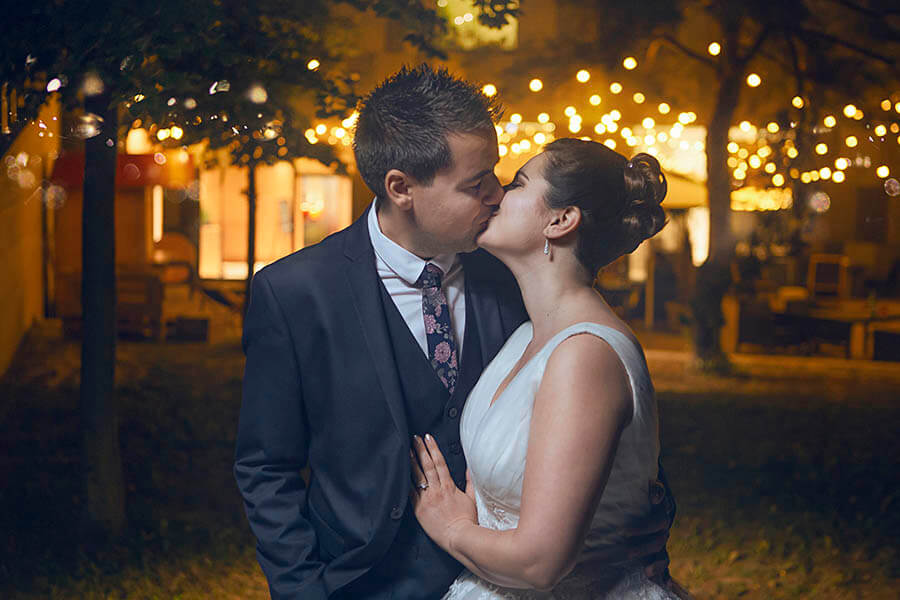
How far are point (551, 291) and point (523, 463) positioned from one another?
0.35 metres

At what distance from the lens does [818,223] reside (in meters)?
8.52

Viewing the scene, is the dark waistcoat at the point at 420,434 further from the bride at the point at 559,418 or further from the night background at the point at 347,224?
the night background at the point at 347,224

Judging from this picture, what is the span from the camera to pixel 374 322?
1.74 metres

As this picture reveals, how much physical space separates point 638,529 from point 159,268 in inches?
239

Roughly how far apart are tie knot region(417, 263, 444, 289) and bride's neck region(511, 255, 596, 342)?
0.73ft

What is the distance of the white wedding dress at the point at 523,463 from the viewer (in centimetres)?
156

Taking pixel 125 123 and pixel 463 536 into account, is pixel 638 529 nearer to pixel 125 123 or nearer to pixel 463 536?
pixel 463 536

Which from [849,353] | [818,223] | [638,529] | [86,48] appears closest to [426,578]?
[638,529]

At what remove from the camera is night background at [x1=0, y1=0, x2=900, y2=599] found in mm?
3217

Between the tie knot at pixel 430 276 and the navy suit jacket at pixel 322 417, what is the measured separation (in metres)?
0.11

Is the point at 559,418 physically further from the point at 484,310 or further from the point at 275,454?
the point at 275,454

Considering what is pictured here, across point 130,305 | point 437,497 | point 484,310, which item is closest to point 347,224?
point 130,305

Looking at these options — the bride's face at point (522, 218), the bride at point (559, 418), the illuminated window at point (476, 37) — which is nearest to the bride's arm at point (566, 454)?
the bride at point (559, 418)

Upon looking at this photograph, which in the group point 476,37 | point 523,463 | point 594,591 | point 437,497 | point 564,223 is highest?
point 476,37
